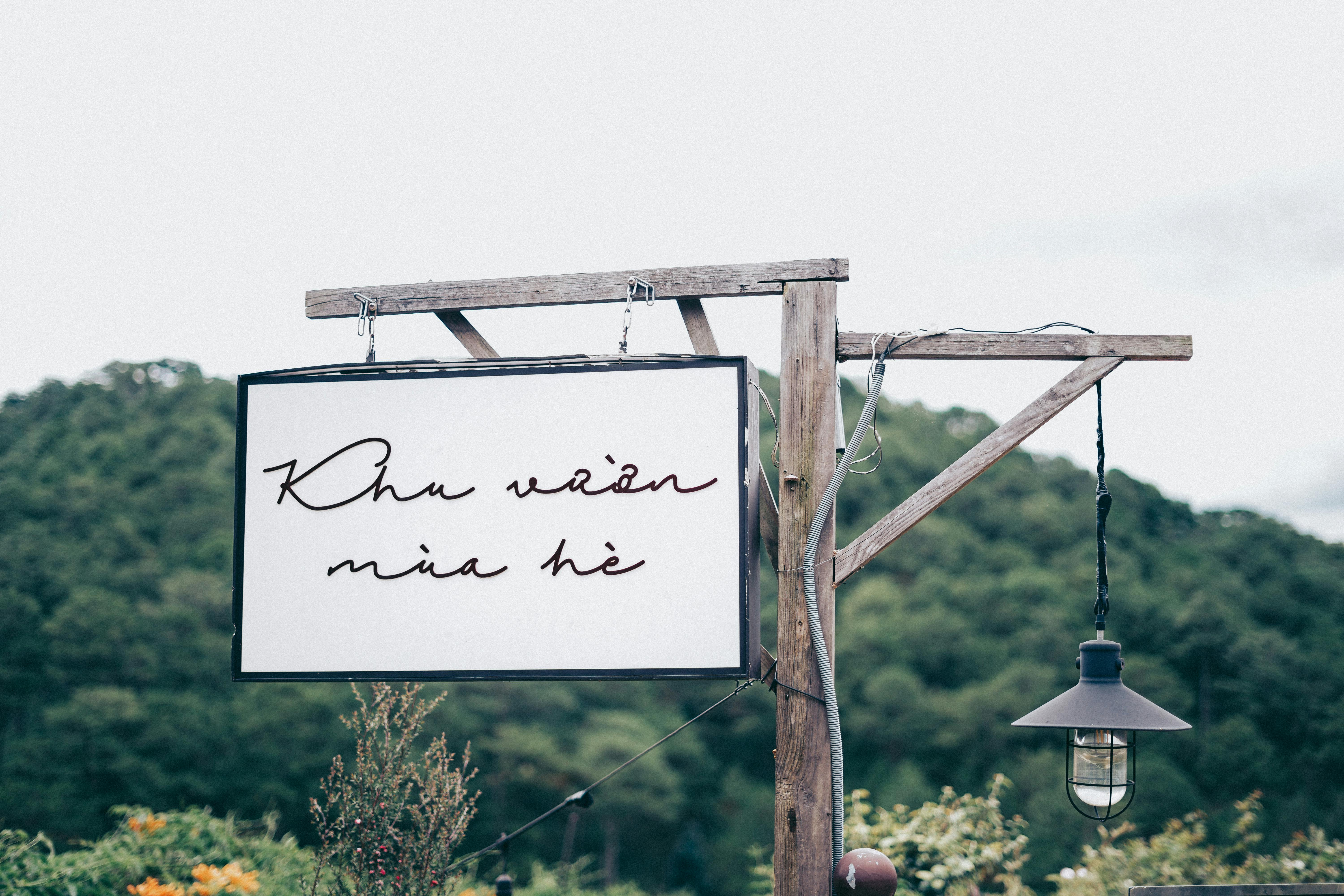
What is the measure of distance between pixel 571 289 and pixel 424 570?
3.07ft

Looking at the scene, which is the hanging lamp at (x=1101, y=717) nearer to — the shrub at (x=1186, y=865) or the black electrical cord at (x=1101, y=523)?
the black electrical cord at (x=1101, y=523)

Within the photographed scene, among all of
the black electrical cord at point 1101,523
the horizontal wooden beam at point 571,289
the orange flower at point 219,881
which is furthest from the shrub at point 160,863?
the black electrical cord at point 1101,523

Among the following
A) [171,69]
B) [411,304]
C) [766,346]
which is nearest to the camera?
[411,304]

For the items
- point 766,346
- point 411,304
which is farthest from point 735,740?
point 411,304

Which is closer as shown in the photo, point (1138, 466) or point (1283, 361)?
point (1283, 361)

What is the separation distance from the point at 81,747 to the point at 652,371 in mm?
10960

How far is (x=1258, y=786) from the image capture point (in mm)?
10109

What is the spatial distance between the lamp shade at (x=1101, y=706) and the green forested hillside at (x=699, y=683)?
26.0ft

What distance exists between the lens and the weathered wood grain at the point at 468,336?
109 inches

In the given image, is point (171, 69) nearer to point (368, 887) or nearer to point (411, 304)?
point (411, 304)

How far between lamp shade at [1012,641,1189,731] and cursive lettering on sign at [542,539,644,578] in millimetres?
1112

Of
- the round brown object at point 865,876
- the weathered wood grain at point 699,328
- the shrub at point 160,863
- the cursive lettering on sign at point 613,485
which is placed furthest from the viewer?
the shrub at point 160,863

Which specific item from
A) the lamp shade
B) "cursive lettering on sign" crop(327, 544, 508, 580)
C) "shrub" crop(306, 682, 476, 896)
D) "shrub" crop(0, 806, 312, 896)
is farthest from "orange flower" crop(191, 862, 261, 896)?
the lamp shade

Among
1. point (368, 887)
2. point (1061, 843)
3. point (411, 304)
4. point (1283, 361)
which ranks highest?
point (1283, 361)
